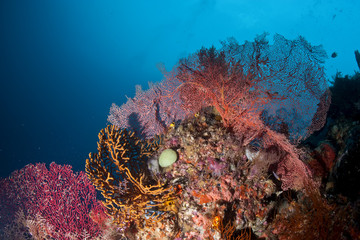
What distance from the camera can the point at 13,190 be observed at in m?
6.71

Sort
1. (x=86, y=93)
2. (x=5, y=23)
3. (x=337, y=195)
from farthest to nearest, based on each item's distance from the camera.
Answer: (x=86, y=93), (x=5, y=23), (x=337, y=195)

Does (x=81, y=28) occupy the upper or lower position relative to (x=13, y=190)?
upper

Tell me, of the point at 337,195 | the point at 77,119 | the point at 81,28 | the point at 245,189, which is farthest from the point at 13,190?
the point at 81,28

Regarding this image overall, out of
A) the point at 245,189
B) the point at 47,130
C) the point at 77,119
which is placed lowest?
the point at 245,189

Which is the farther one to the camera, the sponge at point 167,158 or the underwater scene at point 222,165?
the sponge at point 167,158

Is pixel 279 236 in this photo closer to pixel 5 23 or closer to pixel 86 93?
pixel 86 93

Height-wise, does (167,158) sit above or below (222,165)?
above

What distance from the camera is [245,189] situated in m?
3.78

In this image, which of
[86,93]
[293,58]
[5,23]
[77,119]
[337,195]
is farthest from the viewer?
[86,93]

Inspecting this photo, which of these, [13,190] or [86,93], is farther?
[86,93]

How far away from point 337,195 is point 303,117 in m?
1.76

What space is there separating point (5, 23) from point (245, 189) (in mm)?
83834

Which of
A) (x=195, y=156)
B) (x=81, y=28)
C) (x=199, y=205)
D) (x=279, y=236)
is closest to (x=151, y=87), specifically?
(x=195, y=156)

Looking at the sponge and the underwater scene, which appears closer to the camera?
the underwater scene
